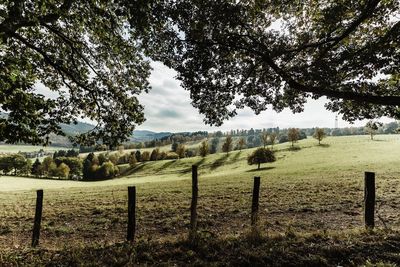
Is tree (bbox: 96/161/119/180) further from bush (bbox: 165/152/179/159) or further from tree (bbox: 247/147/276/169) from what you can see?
tree (bbox: 247/147/276/169)

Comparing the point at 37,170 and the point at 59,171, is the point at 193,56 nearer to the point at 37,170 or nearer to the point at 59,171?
the point at 59,171

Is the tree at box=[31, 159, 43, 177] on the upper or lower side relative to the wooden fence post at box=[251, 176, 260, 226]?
lower

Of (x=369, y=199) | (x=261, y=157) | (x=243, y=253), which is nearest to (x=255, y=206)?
(x=369, y=199)

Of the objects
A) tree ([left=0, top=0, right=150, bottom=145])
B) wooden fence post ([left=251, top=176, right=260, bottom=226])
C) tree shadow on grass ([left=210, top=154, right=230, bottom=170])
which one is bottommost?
tree shadow on grass ([left=210, top=154, right=230, bottom=170])

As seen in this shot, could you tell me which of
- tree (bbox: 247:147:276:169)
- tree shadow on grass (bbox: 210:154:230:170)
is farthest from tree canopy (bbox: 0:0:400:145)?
tree shadow on grass (bbox: 210:154:230:170)

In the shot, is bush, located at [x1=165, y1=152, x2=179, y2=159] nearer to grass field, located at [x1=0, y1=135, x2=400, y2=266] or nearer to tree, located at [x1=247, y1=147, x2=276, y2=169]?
tree, located at [x1=247, y1=147, x2=276, y2=169]

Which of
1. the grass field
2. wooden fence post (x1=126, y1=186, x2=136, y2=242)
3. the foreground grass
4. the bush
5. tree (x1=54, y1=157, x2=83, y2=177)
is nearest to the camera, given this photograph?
the foreground grass

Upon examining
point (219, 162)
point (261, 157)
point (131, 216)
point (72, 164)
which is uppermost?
point (131, 216)

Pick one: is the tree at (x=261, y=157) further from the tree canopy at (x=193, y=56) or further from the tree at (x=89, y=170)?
the tree at (x=89, y=170)

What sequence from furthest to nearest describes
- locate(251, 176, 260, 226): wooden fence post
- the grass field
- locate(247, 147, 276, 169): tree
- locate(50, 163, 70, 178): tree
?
1. locate(50, 163, 70, 178): tree
2. locate(247, 147, 276, 169): tree
3. locate(251, 176, 260, 226): wooden fence post
4. the grass field

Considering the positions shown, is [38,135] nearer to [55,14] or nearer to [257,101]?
[55,14]

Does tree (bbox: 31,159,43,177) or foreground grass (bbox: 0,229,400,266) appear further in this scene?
tree (bbox: 31,159,43,177)

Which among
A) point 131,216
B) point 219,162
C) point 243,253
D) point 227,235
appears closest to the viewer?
point 243,253

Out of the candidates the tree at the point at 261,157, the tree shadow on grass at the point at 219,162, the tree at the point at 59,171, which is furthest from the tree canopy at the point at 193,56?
the tree at the point at 59,171
